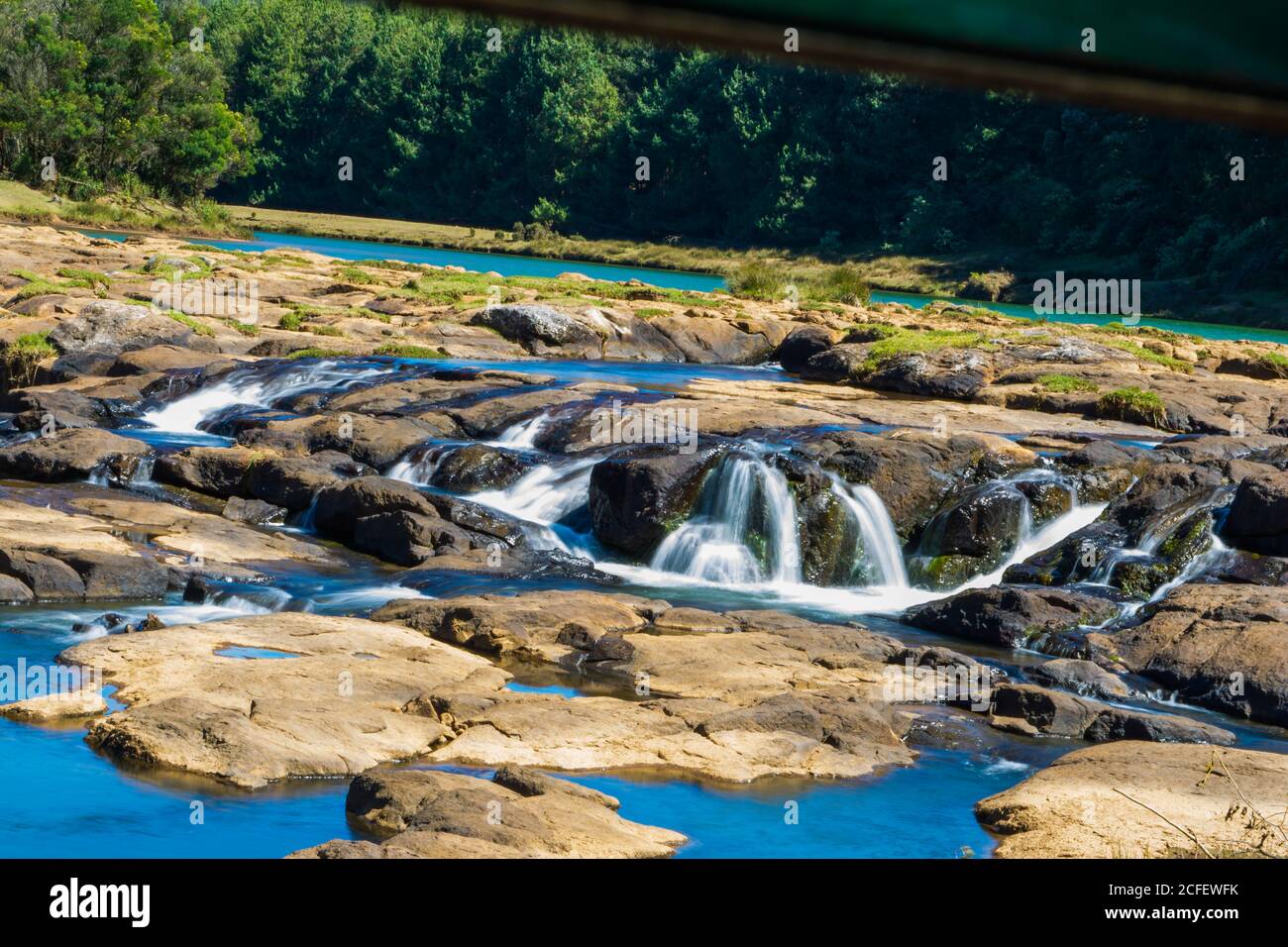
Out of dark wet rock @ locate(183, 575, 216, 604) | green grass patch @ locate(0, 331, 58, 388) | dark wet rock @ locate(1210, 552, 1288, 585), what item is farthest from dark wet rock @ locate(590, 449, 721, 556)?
green grass patch @ locate(0, 331, 58, 388)

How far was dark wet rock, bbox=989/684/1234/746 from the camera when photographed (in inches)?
424

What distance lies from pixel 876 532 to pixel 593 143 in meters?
76.1

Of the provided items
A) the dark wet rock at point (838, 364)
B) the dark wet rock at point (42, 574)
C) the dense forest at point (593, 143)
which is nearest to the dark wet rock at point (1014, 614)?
the dark wet rock at point (42, 574)

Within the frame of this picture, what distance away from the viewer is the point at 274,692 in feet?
33.5

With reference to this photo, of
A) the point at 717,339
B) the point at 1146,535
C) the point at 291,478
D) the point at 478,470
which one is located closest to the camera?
the point at 1146,535

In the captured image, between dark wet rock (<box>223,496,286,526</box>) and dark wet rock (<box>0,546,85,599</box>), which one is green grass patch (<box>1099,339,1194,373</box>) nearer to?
dark wet rock (<box>223,496,286,526</box>)

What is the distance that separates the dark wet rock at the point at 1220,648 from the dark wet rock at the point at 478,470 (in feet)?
27.8

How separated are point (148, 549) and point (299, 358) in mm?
11015

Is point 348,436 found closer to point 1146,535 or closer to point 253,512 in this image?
point 253,512

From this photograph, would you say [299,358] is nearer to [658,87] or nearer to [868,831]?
[868,831]

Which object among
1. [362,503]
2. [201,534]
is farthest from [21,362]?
[362,503]

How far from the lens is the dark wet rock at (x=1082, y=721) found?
10.8m

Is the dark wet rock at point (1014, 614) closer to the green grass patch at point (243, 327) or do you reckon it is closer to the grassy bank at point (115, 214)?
the green grass patch at point (243, 327)

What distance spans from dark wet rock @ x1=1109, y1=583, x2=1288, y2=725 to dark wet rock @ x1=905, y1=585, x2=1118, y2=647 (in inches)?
24.5
